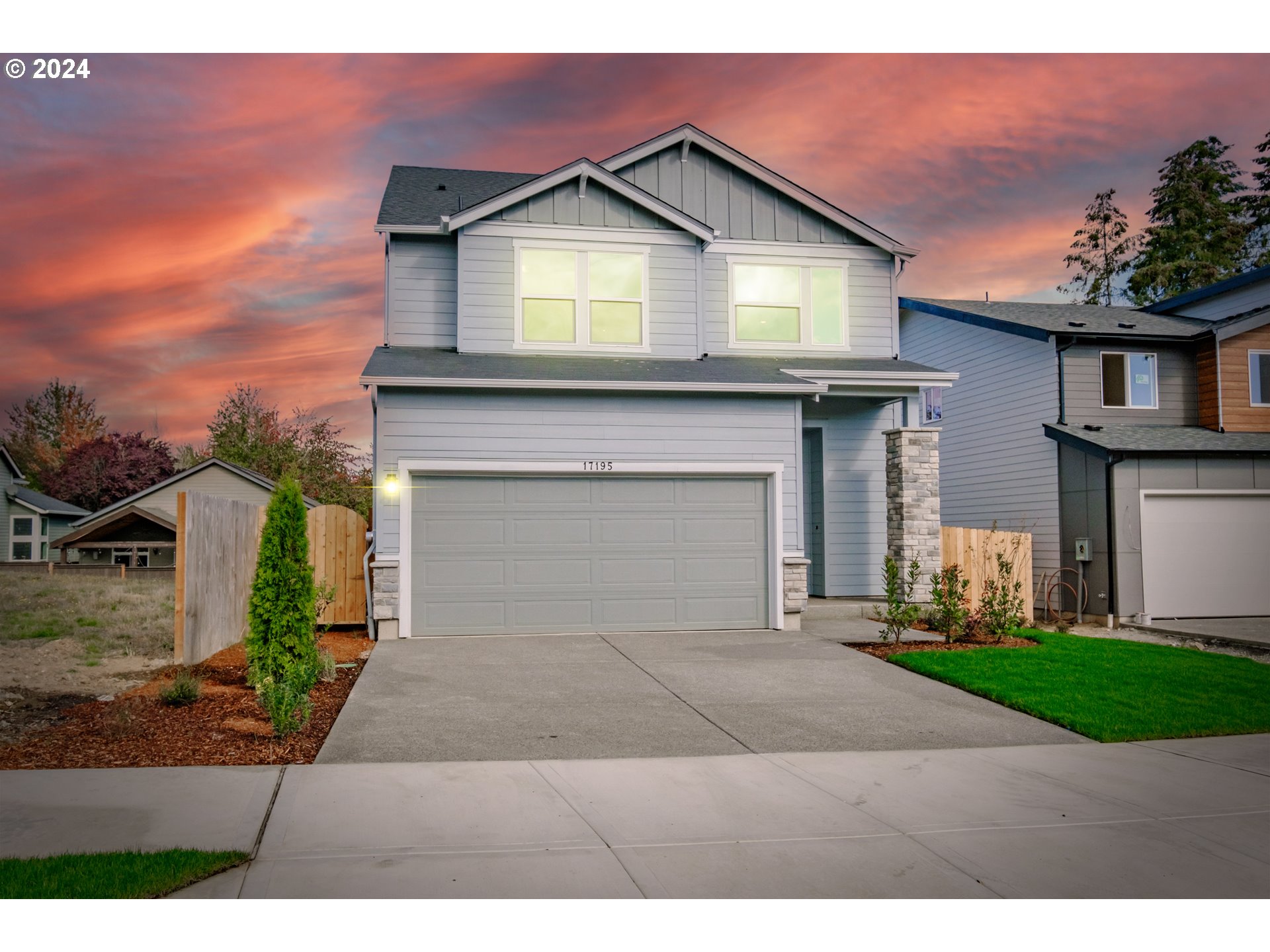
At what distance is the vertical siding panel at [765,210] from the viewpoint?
1636cm

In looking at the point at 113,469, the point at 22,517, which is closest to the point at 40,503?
the point at 22,517

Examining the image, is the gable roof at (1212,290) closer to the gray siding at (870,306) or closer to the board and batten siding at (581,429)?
the gray siding at (870,306)

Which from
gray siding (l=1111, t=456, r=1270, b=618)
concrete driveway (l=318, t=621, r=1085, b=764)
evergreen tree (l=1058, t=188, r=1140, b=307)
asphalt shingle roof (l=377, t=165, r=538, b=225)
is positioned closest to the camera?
concrete driveway (l=318, t=621, r=1085, b=764)

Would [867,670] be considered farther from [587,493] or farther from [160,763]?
[160,763]

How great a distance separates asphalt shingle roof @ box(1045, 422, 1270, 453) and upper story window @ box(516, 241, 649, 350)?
7.79 metres

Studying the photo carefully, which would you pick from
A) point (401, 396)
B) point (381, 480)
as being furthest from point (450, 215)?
point (381, 480)

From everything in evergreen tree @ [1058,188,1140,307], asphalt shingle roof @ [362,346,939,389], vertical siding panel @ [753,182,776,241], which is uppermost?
evergreen tree @ [1058,188,1140,307]

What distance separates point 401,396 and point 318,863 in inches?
349

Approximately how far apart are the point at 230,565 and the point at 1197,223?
3534 cm

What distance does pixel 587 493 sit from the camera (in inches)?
519

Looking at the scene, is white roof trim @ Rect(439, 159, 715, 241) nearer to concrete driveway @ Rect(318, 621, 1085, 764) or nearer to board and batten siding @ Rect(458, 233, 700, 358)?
board and batten siding @ Rect(458, 233, 700, 358)

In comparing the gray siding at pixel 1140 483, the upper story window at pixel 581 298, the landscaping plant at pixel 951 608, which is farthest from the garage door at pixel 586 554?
the gray siding at pixel 1140 483

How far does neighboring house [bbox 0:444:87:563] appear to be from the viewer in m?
35.8

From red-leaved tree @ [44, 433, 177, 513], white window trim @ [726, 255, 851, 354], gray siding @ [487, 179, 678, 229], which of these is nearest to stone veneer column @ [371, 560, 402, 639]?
gray siding @ [487, 179, 678, 229]
